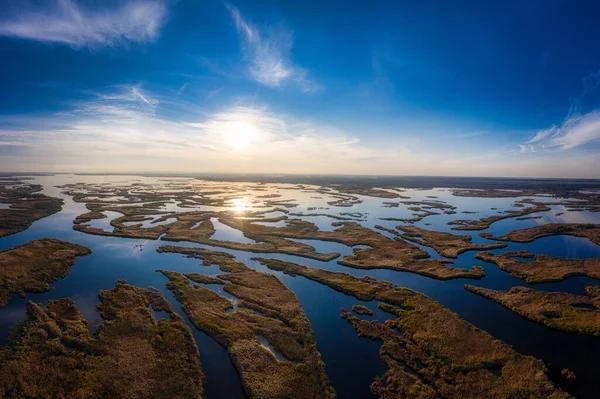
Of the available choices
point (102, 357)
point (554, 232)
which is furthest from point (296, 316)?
point (554, 232)

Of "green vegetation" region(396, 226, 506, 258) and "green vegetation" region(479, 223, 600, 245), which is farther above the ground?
"green vegetation" region(479, 223, 600, 245)

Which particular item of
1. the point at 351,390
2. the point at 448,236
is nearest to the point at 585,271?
the point at 448,236

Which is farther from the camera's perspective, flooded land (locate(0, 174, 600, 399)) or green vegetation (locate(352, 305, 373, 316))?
green vegetation (locate(352, 305, 373, 316))

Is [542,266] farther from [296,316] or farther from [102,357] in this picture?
[102,357]

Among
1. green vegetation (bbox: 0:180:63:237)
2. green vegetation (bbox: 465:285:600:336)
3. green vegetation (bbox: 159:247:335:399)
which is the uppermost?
green vegetation (bbox: 0:180:63:237)

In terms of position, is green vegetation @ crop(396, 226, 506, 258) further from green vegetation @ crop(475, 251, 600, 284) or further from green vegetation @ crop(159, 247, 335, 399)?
green vegetation @ crop(159, 247, 335, 399)

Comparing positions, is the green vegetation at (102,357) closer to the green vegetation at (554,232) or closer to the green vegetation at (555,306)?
the green vegetation at (555,306)

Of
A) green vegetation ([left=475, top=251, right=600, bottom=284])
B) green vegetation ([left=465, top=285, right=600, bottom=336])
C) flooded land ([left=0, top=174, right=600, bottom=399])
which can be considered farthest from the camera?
green vegetation ([left=475, top=251, right=600, bottom=284])

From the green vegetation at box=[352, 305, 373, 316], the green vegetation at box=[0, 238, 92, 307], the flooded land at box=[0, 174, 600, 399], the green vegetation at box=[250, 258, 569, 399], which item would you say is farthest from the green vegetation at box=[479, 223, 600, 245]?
the green vegetation at box=[0, 238, 92, 307]
